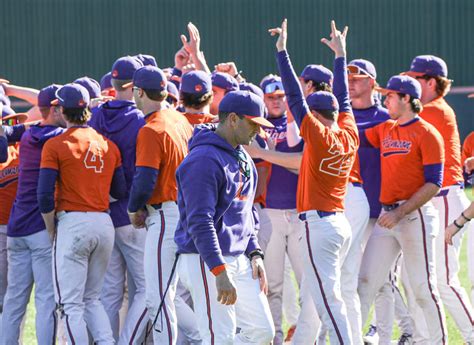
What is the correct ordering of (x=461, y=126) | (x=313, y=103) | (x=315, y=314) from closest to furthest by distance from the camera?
(x=313, y=103) < (x=315, y=314) < (x=461, y=126)

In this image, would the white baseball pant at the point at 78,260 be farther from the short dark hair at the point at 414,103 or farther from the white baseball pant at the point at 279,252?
the short dark hair at the point at 414,103

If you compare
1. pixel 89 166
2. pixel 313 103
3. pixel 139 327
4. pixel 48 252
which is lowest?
pixel 139 327

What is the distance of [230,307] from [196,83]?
2298mm

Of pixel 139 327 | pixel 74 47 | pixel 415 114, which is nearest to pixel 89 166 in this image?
pixel 139 327

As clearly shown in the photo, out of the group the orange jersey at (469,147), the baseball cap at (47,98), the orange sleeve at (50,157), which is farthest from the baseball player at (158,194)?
the orange jersey at (469,147)

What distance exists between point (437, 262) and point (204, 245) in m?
2.97

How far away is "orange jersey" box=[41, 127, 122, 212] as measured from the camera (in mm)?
6914

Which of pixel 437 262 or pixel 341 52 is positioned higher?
pixel 341 52

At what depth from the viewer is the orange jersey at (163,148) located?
269 inches

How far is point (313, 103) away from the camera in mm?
6918

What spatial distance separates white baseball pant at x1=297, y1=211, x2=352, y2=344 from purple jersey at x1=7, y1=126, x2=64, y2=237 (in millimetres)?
1967

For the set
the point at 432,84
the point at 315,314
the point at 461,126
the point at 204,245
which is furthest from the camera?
the point at 461,126

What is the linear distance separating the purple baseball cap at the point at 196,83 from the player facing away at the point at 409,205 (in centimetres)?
136

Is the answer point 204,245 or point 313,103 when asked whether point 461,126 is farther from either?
point 204,245
